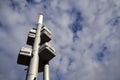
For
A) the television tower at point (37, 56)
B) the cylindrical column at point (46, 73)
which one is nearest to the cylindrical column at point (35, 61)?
the television tower at point (37, 56)

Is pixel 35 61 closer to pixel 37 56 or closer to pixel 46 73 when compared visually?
pixel 37 56

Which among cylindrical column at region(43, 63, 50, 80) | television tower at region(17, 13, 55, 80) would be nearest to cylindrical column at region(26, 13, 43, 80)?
television tower at region(17, 13, 55, 80)

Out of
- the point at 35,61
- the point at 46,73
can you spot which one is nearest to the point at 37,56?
the point at 35,61

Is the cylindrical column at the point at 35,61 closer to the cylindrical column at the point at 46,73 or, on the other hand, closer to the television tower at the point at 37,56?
the television tower at the point at 37,56

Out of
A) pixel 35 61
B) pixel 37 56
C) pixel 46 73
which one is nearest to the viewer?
Answer: pixel 35 61

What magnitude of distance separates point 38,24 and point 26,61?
6.32m

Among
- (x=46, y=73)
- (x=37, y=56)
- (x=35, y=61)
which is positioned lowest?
(x=46, y=73)

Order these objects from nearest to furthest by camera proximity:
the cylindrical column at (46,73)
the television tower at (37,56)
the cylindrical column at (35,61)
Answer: the cylindrical column at (35,61)
the television tower at (37,56)
the cylindrical column at (46,73)

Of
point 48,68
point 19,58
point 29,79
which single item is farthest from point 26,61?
point 29,79

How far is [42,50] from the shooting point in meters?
25.4

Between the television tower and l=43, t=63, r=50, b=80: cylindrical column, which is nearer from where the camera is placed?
the television tower

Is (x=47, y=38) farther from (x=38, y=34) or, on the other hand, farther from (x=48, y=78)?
(x=48, y=78)

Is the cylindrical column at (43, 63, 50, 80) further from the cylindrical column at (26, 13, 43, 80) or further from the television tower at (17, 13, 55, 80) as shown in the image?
the cylindrical column at (26, 13, 43, 80)

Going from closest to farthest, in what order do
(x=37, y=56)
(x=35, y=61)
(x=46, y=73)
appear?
(x=35, y=61)
(x=37, y=56)
(x=46, y=73)
